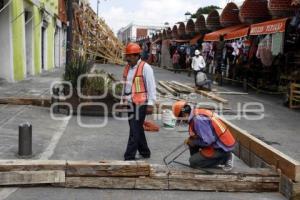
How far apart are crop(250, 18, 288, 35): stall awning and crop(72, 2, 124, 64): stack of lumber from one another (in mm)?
14779

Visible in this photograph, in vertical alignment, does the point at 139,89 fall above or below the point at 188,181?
above

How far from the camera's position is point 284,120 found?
13.2m

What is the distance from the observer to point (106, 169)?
20.0 ft

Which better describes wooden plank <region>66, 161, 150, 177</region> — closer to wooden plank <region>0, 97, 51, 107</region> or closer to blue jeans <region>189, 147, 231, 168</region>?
blue jeans <region>189, 147, 231, 168</region>

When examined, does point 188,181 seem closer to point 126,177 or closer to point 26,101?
point 126,177

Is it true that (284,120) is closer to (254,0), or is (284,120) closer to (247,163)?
(247,163)

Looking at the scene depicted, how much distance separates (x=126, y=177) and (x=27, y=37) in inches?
712

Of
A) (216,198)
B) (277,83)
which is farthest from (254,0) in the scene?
(216,198)

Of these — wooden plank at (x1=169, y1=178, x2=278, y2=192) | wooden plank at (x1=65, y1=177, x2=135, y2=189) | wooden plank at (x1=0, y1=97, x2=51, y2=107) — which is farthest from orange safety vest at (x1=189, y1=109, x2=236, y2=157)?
wooden plank at (x1=0, y1=97, x2=51, y2=107)

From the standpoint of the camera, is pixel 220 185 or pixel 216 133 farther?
pixel 216 133

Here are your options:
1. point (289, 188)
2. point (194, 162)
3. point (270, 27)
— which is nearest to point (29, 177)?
point (194, 162)

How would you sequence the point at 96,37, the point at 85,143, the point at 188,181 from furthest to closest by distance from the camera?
the point at 96,37
the point at 85,143
the point at 188,181

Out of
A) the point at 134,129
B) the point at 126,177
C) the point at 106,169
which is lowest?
the point at 126,177

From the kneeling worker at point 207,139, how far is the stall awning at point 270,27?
1012cm
